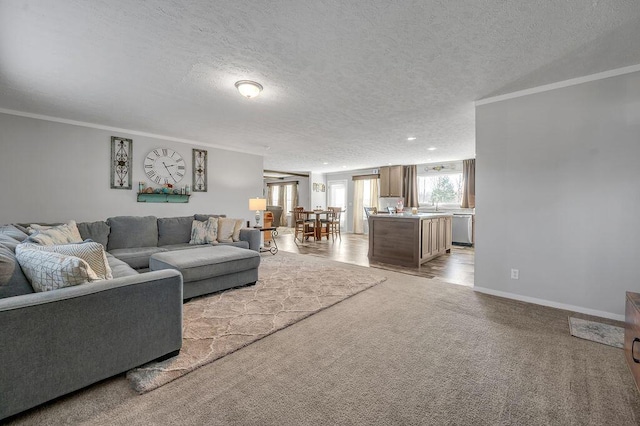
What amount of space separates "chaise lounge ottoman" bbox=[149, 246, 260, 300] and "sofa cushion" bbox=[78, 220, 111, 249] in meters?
1.16

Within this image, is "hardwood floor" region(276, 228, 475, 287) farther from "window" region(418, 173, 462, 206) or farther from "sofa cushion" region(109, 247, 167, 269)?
"sofa cushion" region(109, 247, 167, 269)

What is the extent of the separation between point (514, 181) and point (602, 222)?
0.85m

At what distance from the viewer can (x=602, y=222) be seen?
2621mm

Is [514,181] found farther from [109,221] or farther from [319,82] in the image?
[109,221]

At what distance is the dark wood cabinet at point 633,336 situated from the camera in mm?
1604

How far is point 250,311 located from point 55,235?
2.34 metres

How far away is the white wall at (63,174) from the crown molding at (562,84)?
5373mm

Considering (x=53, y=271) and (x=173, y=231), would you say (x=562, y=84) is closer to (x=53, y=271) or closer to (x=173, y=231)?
(x=53, y=271)

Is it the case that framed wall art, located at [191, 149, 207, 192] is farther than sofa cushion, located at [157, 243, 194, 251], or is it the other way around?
Answer: framed wall art, located at [191, 149, 207, 192]

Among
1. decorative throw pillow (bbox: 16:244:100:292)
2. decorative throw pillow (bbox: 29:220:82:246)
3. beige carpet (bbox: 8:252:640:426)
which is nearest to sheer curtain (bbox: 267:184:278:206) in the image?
decorative throw pillow (bbox: 29:220:82:246)

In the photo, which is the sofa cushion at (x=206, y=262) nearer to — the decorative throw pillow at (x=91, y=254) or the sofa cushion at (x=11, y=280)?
the decorative throw pillow at (x=91, y=254)

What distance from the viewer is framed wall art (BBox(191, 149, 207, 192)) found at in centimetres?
560

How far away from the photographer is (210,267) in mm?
2969

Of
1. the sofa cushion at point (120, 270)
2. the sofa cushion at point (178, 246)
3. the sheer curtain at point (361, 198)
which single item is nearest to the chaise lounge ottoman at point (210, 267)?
the sofa cushion at point (120, 270)
